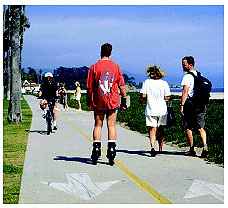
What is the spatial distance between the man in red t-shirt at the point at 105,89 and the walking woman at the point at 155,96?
98 cm

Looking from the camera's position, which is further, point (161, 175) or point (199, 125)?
point (199, 125)

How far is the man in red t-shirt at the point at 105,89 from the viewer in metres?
9.55

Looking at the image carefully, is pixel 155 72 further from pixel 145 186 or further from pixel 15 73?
pixel 15 73

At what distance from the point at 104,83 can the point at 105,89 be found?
107mm

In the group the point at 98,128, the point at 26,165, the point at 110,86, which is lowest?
the point at 26,165

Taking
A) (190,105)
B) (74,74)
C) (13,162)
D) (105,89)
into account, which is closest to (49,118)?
(13,162)

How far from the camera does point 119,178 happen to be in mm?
8352

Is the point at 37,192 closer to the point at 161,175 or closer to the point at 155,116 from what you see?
the point at 161,175

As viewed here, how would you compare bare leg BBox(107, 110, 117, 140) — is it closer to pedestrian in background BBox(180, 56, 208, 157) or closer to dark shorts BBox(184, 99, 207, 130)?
pedestrian in background BBox(180, 56, 208, 157)

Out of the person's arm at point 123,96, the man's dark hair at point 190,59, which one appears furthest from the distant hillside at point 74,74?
the person's arm at point 123,96
